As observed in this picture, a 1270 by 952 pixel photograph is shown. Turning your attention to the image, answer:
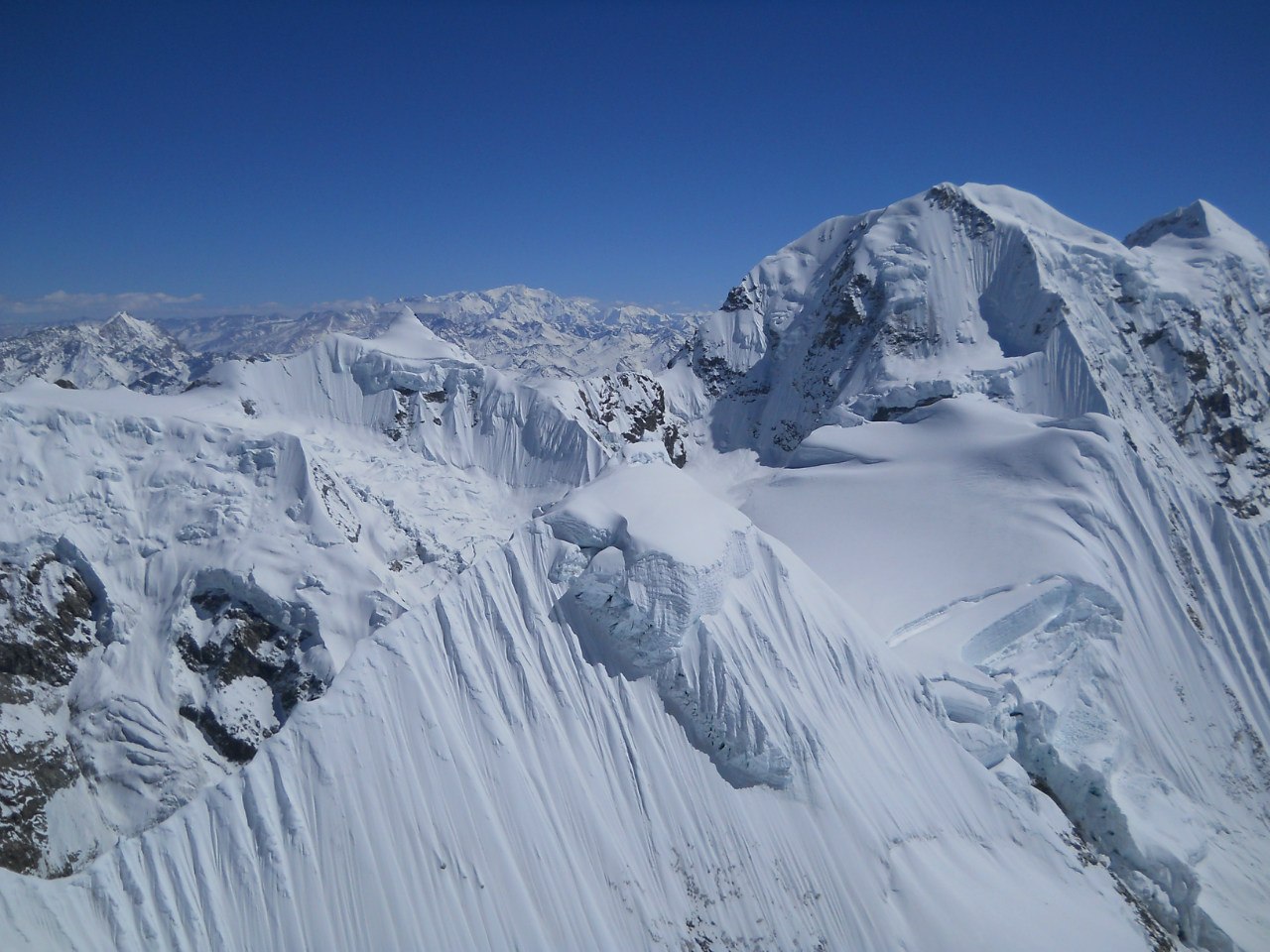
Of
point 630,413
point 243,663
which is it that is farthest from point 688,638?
Result: point 630,413

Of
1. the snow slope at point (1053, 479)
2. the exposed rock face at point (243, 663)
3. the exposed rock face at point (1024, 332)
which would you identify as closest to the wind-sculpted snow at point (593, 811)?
the snow slope at point (1053, 479)

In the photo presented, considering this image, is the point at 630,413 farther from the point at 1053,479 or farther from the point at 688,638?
the point at 688,638

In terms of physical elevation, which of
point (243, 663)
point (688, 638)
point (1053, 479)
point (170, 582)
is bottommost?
point (688, 638)

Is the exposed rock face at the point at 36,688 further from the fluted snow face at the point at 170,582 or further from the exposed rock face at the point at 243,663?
the exposed rock face at the point at 243,663

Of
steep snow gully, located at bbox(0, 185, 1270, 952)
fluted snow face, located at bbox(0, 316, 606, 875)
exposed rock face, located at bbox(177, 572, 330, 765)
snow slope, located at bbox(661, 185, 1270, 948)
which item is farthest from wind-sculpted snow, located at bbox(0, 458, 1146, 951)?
exposed rock face, located at bbox(177, 572, 330, 765)

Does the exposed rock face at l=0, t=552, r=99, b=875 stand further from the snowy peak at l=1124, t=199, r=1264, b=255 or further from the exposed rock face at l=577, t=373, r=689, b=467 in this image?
the snowy peak at l=1124, t=199, r=1264, b=255

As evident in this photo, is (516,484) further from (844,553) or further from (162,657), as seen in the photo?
(844,553)
